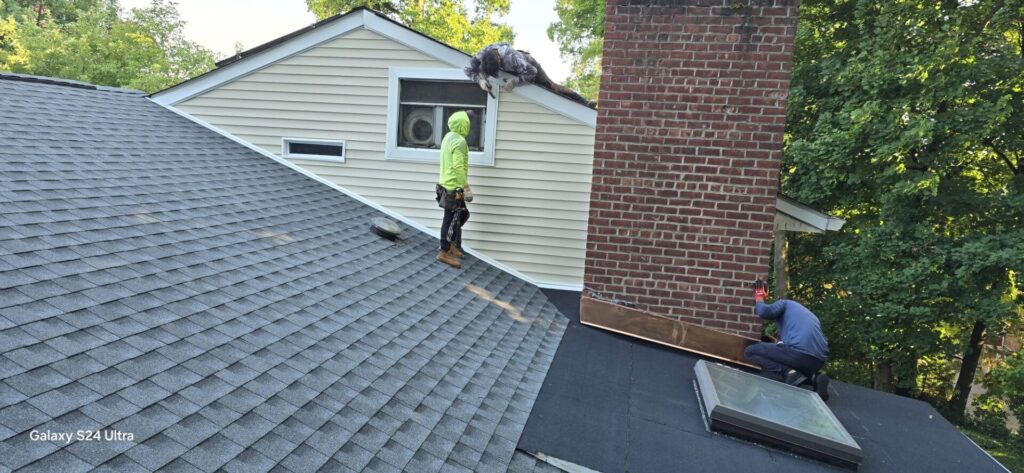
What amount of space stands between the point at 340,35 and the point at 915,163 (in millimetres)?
13349

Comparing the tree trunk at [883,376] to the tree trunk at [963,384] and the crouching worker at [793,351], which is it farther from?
the crouching worker at [793,351]

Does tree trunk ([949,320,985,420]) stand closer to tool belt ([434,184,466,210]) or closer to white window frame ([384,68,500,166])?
white window frame ([384,68,500,166])

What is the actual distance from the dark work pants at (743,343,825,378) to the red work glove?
0.43m

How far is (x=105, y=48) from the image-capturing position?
78.7ft

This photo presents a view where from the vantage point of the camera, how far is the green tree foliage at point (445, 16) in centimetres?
2484

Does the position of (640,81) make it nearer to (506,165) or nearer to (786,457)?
(506,165)

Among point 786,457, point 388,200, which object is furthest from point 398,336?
point 388,200

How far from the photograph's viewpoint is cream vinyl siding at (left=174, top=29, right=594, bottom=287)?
666 centimetres

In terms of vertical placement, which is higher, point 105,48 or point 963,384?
point 105,48

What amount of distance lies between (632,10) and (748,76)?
→ 1249mm

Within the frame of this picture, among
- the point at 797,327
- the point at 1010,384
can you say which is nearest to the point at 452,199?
the point at 797,327

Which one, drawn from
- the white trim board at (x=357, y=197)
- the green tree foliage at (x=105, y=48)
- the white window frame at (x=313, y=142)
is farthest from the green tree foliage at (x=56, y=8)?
the white window frame at (x=313, y=142)

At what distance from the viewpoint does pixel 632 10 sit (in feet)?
17.7

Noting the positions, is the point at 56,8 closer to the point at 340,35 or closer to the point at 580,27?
the point at 580,27
